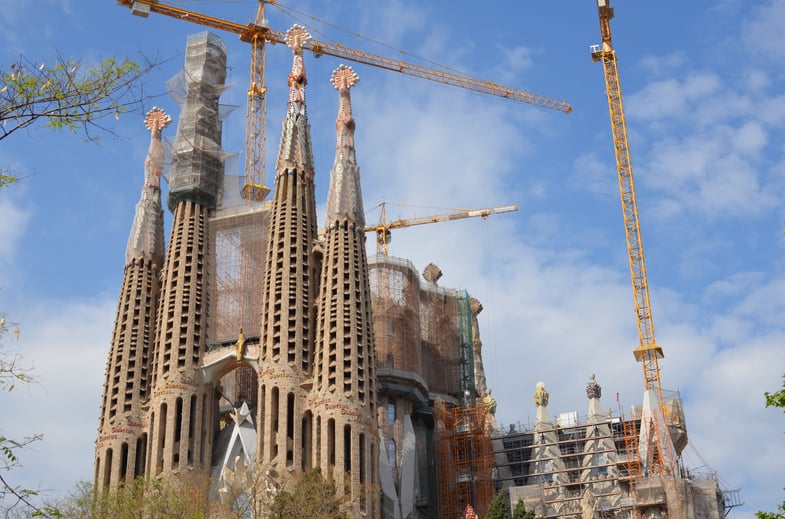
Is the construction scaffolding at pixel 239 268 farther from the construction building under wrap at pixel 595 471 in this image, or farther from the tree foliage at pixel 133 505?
the tree foliage at pixel 133 505

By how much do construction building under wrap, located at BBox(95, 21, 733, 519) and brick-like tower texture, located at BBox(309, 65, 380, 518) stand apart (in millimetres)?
91

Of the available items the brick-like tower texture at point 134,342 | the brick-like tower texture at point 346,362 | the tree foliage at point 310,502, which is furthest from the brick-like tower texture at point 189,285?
the tree foliage at point 310,502

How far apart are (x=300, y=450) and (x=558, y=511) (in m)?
18.4

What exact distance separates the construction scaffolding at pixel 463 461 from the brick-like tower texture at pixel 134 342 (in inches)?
734

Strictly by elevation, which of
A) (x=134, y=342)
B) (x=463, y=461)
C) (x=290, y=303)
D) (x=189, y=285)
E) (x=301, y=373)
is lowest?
(x=463, y=461)

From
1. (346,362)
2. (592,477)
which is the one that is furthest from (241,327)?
(592,477)

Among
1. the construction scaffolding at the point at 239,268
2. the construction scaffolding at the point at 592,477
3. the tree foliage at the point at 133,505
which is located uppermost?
the construction scaffolding at the point at 239,268

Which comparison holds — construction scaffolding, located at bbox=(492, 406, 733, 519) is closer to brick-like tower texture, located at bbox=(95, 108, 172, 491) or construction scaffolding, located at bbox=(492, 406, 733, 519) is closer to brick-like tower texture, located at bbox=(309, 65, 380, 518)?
Result: brick-like tower texture, located at bbox=(309, 65, 380, 518)

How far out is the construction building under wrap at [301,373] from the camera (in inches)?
2066

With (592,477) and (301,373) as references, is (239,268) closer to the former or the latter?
(301,373)

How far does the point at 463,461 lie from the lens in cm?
6612

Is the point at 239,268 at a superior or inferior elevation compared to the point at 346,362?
superior

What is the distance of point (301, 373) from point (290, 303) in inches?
140

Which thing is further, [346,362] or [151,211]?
[151,211]
